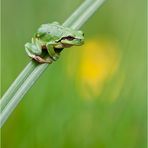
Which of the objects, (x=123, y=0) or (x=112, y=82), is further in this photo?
(x=123, y=0)

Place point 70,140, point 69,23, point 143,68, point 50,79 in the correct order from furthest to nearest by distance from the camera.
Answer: point 143,68 → point 50,79 → point 70,140 → point 69,23

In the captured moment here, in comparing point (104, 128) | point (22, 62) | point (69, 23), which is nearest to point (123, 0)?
point (22, 62)

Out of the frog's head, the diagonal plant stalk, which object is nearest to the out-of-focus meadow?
the frog's head

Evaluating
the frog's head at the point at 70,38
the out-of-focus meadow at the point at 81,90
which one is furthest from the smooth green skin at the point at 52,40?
the out-of-focus meadow at the point at 81,90

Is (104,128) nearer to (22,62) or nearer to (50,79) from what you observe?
(50,79)

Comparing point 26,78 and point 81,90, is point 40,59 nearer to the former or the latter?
point 26,78

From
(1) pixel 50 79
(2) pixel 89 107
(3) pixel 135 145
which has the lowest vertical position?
(3) pixel 135 145

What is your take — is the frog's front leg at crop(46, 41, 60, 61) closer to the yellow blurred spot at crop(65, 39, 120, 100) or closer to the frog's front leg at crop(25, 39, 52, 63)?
the frog's front leg at crop(25, 39, 52, 63)
